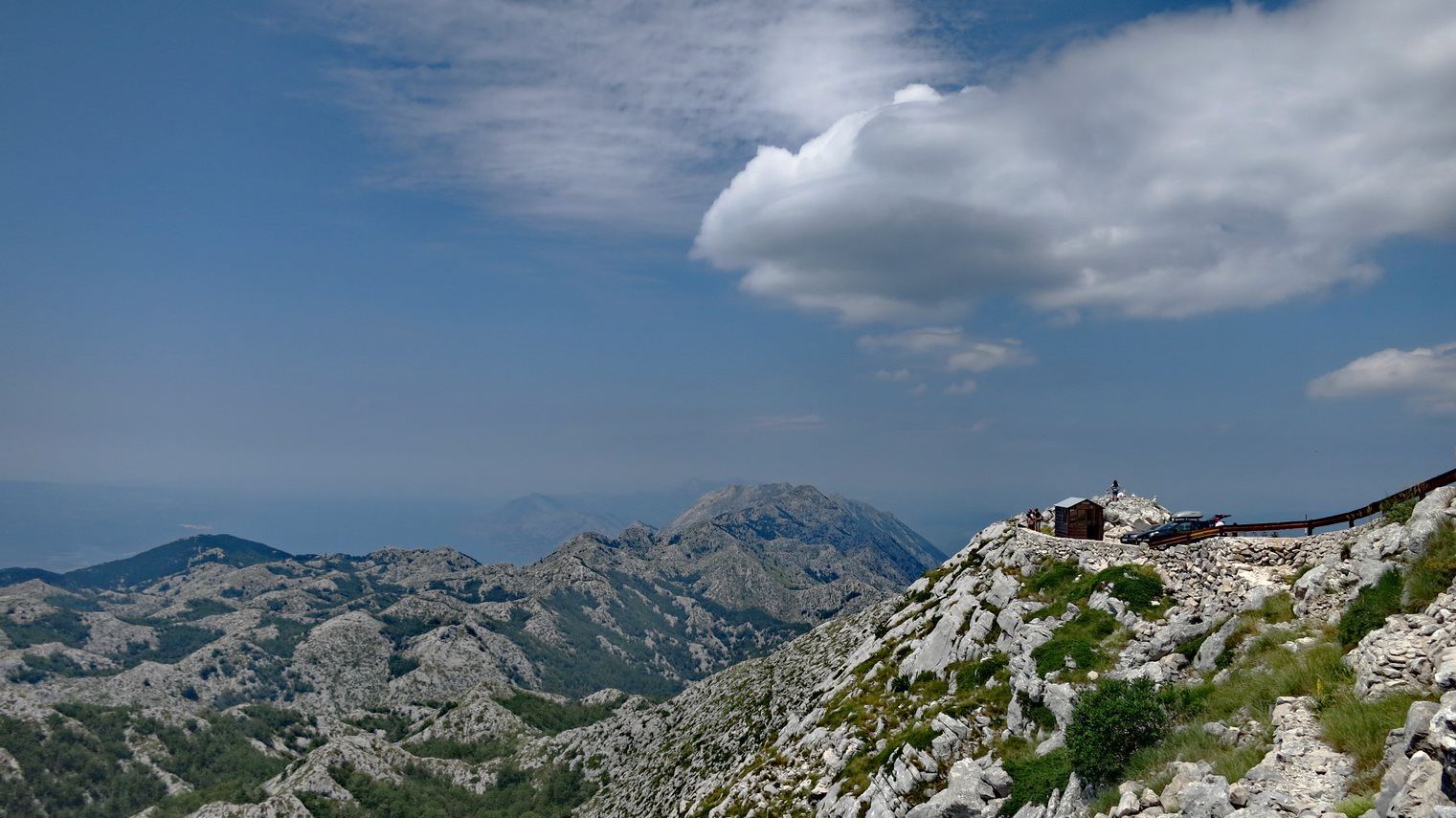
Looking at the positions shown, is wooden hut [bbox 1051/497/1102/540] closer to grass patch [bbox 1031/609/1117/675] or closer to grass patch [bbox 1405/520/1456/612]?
grass patch [bbox 1031/609/1117/675]

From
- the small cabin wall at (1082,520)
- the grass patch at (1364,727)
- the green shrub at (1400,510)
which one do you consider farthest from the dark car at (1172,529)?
the grass patch at (1364,727)

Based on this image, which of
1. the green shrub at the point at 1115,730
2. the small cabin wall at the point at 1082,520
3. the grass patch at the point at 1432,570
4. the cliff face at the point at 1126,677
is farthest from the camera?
the small cabin wall at the point at 1082,520

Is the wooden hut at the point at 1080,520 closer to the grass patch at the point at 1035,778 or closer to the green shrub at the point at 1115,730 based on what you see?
the grass patch at the point at 1035,778

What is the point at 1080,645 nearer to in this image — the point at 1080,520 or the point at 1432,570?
the point at 1432,570

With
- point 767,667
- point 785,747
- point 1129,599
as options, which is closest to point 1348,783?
point 1129,599

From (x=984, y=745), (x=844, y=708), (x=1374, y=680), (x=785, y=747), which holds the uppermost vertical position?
(x=1374, y=680)

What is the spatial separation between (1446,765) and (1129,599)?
27.0m

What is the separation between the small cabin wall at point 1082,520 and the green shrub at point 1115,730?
32.3 m

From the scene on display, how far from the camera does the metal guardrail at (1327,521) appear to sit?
76.2 feet

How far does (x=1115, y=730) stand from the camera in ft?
70.5

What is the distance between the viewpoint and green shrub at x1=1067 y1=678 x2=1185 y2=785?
21422mm

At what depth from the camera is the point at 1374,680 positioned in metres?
17.0

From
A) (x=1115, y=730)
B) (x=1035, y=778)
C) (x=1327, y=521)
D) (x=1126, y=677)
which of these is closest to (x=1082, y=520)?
(x=1327, y=521)

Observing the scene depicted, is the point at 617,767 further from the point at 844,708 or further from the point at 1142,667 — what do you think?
the point at 1142,667
